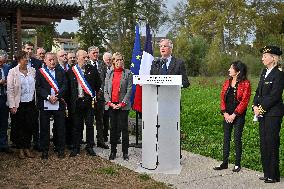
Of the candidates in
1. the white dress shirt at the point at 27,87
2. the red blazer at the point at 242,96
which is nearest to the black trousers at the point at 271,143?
the red blazer at the point at 242,96

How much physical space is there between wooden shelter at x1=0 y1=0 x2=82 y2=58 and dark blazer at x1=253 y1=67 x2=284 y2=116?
281 inches

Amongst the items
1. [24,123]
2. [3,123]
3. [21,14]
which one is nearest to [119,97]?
[24,123]

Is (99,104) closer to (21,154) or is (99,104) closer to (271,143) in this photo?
(21,154)

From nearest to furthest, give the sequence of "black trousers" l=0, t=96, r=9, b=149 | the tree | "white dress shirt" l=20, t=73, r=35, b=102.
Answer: "white dress shirt" l=20, t=73, r=35, b=102, "black trousers" l=0, t=96, r=9, b=149, the tree

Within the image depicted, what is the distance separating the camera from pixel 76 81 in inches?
347

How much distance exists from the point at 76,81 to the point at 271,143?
3.68m

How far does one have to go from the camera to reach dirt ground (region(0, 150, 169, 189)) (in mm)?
7062

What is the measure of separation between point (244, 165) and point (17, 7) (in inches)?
302

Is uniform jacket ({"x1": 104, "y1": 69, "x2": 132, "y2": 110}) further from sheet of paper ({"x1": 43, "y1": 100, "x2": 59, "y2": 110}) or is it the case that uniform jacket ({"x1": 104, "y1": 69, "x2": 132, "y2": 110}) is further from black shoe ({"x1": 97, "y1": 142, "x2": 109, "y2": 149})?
black shoe ({"x1": 97, "y1": 142, "x2": 109, "y2": 149})

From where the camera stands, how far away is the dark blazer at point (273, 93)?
6.86m

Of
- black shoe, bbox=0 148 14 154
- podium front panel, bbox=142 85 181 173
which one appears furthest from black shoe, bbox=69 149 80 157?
podium front panel, bbox=142 85 181 173

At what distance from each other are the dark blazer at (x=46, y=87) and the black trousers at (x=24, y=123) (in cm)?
21

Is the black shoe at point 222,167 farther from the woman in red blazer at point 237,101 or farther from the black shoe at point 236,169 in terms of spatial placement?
the black shoe at point 236,169

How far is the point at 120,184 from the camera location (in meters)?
7.06
